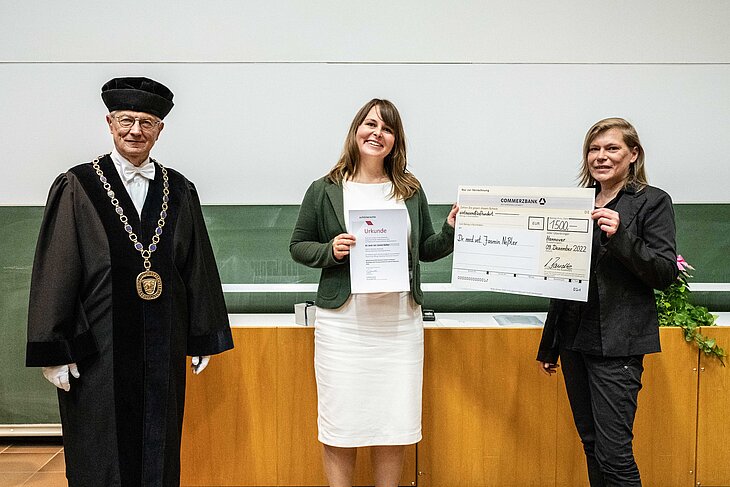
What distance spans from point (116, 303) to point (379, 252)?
3.18 ft

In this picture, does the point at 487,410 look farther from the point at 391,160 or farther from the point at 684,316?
the point at 391,160

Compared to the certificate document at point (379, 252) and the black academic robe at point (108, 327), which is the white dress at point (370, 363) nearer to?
the certificate document at point (379, 252)

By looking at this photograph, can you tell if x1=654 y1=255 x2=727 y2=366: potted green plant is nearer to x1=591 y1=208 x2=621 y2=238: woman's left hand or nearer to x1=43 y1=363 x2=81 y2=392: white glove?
x1=591 y1=208 x2=621 y2=238: woman's left hand

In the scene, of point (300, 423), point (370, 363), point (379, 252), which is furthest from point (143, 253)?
point (300, 423)

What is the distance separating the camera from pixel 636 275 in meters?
2.37

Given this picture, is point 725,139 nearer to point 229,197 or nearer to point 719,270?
point 719,270

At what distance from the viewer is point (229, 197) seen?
3.80 metres

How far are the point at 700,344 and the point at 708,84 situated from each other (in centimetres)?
146

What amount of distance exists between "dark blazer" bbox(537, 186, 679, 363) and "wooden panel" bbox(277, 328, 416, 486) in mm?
1372

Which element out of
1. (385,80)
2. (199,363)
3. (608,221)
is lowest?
(199,363)

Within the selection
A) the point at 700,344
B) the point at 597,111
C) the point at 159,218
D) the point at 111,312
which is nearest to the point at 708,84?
the point at 597,111

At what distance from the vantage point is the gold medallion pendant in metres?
2.36

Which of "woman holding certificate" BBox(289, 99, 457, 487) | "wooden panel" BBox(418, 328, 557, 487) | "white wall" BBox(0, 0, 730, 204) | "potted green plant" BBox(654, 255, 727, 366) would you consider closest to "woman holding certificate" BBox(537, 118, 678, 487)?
"woman holding certificate" BBox(289, 99, 457, 487)

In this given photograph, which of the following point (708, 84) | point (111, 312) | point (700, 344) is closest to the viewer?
point (111, 312)
